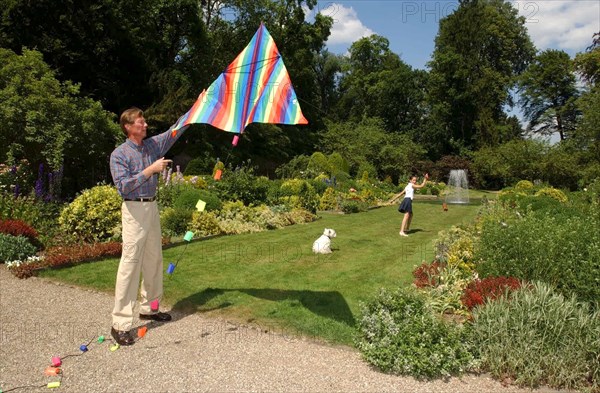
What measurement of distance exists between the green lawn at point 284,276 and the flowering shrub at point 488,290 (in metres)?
1.13

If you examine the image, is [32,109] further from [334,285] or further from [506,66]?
[506,66]

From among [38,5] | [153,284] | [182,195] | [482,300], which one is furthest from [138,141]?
[38,5]

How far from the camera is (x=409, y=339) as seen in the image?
414 cm

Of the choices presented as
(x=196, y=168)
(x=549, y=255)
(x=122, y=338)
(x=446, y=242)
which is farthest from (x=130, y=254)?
(x=196, y=168)

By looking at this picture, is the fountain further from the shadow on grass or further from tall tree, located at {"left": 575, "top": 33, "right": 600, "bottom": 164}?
the shadow on grass

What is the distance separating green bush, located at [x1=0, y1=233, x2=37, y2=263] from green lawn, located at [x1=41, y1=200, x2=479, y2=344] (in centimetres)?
123

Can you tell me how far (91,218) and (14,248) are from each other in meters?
1.75

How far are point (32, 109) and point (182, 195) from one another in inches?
178

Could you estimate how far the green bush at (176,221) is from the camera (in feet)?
35.5

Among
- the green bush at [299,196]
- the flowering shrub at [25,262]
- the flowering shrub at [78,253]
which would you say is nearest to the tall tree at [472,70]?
the green bush at [299,196]

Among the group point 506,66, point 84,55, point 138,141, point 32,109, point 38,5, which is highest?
point 506,66

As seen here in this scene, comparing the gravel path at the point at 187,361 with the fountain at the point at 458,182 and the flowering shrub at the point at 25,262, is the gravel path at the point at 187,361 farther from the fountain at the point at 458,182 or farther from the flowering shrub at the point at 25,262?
the fountain at the point at 458,182

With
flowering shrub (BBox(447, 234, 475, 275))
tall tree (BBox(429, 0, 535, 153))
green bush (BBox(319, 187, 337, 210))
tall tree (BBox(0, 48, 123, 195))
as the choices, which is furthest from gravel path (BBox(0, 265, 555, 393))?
tall tree (BBox(429, 0, 535, 153))

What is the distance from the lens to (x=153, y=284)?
A: 5031 millimetres
